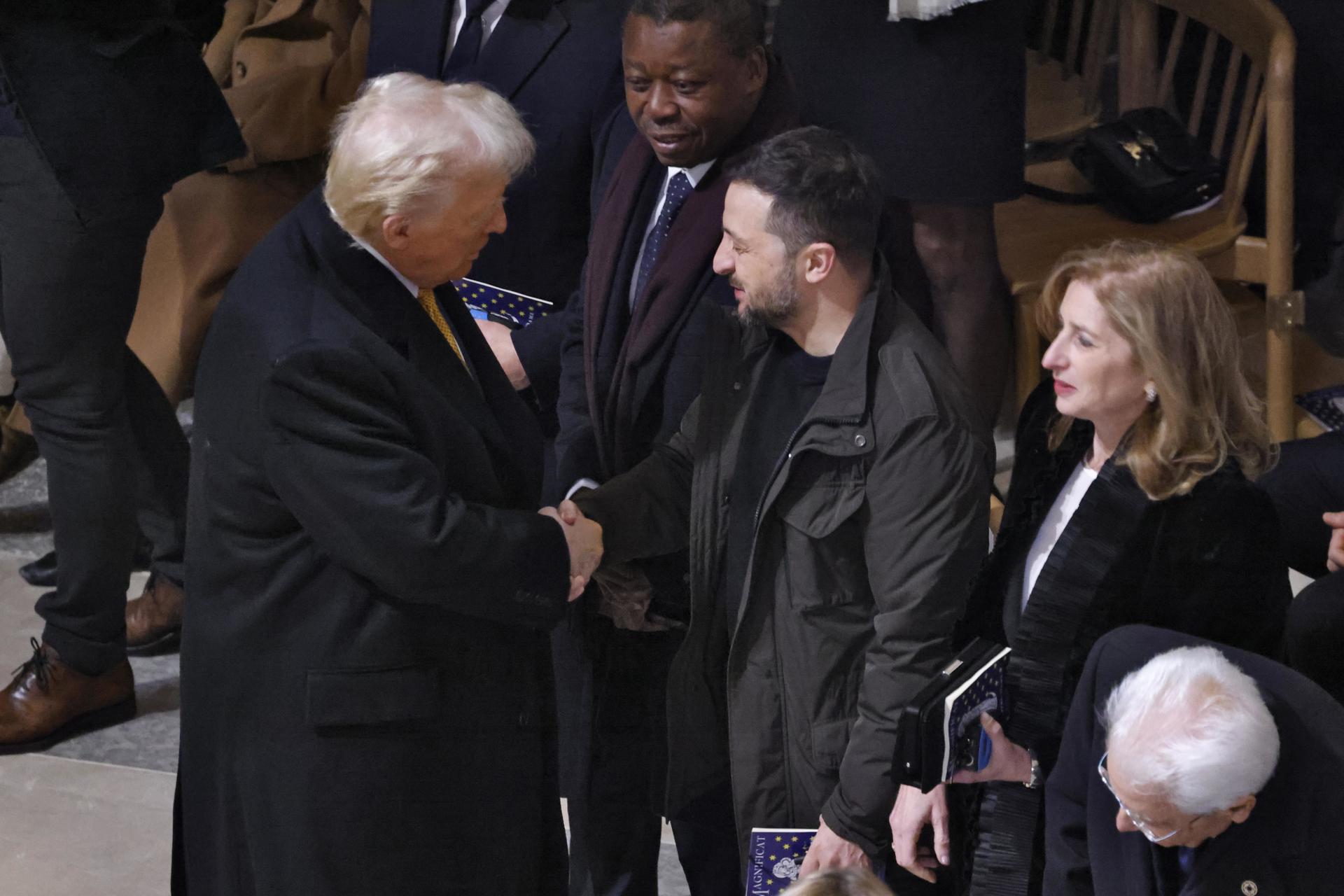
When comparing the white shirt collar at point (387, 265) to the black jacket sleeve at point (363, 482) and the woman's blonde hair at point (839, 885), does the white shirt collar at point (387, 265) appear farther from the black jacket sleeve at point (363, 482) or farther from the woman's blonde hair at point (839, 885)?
the woman's blonde hair at point (839, 885)

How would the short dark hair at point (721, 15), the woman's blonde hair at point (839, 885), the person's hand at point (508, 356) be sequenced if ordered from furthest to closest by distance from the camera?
the person's hand at point (508, 356), the short dark hair at point (721, 15), the woman's blonde hair at point (839, 885)

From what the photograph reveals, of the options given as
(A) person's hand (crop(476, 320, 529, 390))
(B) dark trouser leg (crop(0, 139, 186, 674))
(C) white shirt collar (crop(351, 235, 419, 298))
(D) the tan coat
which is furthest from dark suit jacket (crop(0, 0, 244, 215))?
(C) white shirt collar (crop(351, 235, 419, 298))

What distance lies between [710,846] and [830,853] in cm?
50

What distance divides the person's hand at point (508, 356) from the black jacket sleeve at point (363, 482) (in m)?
0.86

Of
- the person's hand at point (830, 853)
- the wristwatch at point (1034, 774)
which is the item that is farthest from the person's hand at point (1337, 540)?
the person's hand at point (830, 853)

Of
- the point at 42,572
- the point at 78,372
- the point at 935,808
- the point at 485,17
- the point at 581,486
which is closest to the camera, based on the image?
the point at 935,808

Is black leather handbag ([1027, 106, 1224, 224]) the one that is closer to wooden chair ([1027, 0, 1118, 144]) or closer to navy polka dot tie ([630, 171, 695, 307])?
wooden chair ([1027, 0, 1118, 144])

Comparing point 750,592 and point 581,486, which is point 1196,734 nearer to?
point 750,592

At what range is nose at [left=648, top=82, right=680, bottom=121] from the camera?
2.55m

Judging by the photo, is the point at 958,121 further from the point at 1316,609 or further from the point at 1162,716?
the point at 1162,716

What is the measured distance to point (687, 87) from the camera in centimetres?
254

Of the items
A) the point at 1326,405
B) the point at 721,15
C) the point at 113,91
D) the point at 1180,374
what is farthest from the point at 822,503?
the point at 113,91

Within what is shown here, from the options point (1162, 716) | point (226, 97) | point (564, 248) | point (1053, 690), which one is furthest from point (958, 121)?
point (226, 97)

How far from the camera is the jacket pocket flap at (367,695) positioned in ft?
6.95
